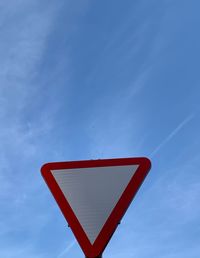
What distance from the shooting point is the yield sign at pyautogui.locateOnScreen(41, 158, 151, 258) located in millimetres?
3074

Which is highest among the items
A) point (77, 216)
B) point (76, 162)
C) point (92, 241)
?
point (76, 162)

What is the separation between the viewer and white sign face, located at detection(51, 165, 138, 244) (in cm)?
314

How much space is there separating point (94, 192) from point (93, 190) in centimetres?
2

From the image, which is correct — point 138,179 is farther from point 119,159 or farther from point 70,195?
point 70,195

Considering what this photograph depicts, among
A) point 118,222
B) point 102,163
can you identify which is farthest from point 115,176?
point 118,222

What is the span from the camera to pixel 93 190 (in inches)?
128

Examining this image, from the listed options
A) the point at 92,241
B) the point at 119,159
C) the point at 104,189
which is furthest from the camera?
the point at 119,159

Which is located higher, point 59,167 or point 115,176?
point 59,167

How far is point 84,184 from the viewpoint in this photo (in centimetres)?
328

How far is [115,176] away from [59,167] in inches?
20.2

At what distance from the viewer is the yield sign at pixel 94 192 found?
121 inches

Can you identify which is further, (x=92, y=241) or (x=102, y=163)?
(x=102, y=163)

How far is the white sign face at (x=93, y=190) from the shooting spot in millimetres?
3139

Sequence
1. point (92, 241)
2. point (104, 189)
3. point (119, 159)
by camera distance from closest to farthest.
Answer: point (92, 241) → point (104, 189) → point (119, 159)
